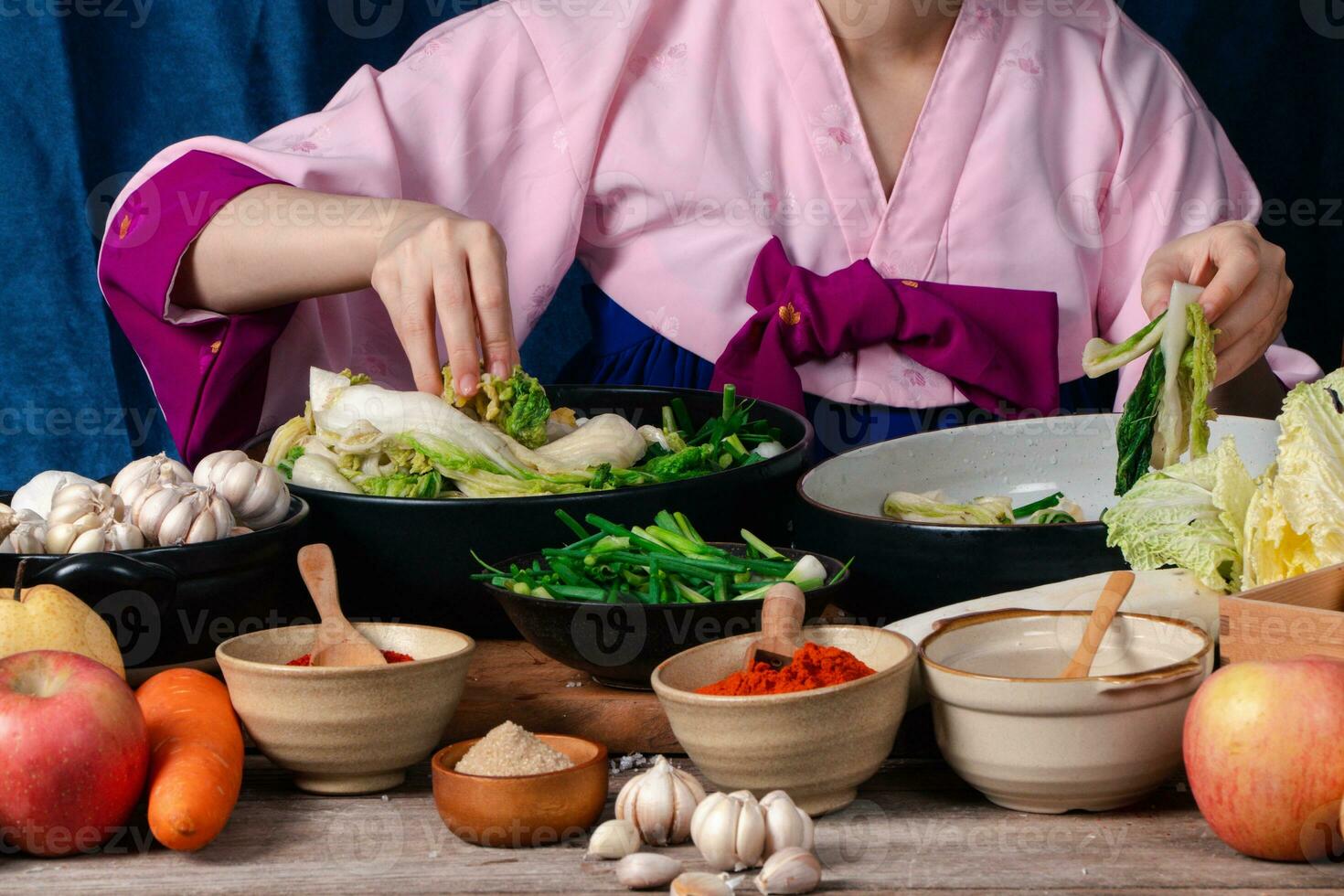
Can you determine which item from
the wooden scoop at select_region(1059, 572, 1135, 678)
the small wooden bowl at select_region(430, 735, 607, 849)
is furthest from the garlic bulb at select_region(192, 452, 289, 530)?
the wooden scoop at select_region(1059, 572, 1135, 678)

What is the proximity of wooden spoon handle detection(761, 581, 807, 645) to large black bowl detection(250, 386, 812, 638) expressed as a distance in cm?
25

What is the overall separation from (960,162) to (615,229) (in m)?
0.48

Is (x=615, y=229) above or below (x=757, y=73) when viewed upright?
below

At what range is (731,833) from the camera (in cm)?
89

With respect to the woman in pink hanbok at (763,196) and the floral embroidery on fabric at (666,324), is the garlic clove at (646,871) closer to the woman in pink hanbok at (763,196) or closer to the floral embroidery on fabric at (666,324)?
the woman in pink hanbok at (763,196)

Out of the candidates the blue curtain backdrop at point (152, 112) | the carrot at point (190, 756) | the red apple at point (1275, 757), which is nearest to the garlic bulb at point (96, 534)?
the carrot at point (190, 756)

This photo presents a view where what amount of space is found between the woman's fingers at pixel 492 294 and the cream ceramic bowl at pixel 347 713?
0.51m

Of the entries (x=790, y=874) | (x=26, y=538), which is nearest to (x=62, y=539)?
(x=26, y=538)

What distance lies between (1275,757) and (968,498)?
72 centimetres

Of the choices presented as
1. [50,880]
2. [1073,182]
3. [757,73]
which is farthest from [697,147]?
[50,880]

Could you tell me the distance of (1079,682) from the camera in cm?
91

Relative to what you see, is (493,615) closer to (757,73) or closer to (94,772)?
(94,772)

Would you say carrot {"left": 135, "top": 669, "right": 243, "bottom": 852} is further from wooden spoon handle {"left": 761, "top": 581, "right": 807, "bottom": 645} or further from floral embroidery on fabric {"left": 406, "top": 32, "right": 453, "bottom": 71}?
floral embroidery on fabric {"left": 406, "top": 32, "right": 453, "bottom": 71}

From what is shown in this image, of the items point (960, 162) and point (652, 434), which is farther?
point (960, 162)
